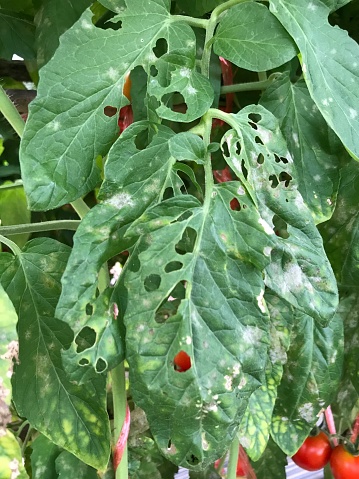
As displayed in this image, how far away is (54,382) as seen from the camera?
471 millimetres

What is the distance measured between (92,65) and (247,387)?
280mm

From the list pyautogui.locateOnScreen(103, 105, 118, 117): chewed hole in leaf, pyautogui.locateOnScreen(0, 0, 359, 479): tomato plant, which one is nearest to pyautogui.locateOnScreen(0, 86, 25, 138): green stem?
pyautogui.locateOnScreen(0, 0, 359, 479): tomato plant

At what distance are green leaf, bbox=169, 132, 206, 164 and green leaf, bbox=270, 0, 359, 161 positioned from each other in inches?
4.0

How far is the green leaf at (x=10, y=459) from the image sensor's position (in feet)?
1.08

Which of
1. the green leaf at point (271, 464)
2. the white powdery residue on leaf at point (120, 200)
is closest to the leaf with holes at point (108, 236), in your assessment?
the white powdery residue on leaf at point (120, 200)

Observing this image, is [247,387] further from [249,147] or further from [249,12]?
[249,12]

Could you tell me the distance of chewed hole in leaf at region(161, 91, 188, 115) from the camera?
18.3 inches

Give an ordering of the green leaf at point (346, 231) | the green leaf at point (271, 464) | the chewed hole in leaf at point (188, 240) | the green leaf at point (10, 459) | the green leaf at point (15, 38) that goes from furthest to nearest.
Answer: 1. the green leaf at point (271, 464)
2. the green leaf at point (15, 38)
3. the green leaf at point (346, 231)
4. the chewed hole in leaf at point (188, 240)
5. the green leaf at point (10, 459)

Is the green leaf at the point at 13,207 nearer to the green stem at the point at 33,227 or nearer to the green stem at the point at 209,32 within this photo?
the green stem at the point at 33,227

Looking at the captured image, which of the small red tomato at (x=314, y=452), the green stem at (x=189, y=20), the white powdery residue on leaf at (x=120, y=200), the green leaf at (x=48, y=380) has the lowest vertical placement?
the small red tomato at (x=314, y=452)

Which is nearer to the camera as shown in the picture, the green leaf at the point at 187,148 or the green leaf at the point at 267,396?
the green leaf at the point at 187,148

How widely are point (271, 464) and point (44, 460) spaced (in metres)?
0.38

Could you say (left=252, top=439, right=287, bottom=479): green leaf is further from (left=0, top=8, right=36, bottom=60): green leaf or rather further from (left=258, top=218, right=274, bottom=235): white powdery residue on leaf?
(left=0, top=8, right=36, bottom=60): green leaf

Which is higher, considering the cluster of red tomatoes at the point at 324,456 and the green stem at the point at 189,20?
the green stem at the point at 189,20
